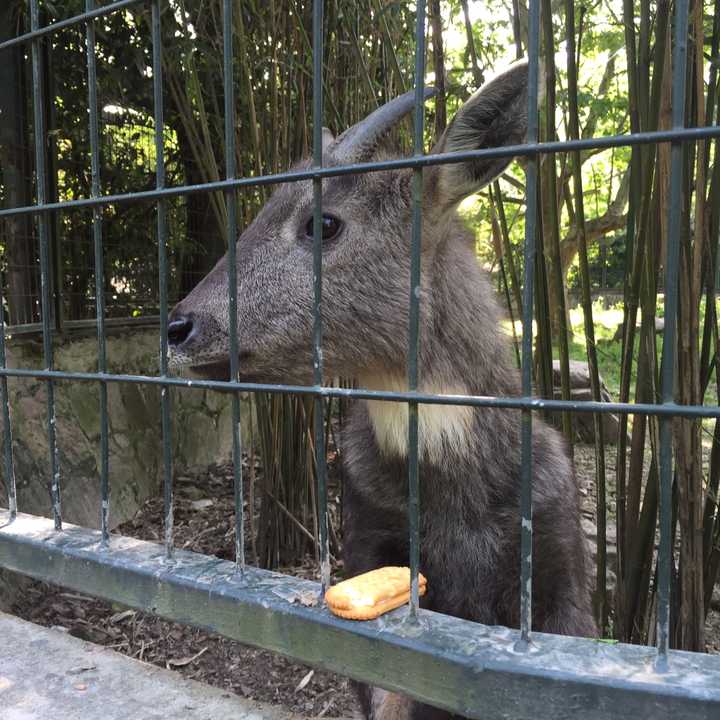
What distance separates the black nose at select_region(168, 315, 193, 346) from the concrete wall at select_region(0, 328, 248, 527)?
2.15 m

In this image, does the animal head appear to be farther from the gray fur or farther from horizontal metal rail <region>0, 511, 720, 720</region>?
horizontal metal rail <region>0, 511, 720, 720</region>

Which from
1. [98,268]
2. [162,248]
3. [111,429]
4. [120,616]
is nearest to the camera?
[162,248]

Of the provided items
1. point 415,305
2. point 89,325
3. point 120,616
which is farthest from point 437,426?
point 89,325

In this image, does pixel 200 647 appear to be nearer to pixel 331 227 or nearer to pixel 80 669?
pixel 80 669

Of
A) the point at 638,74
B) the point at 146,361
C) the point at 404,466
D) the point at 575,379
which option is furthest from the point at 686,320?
the point at 575,379

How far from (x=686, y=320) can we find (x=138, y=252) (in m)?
4.76

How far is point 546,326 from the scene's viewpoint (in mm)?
2680

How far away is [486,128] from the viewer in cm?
182

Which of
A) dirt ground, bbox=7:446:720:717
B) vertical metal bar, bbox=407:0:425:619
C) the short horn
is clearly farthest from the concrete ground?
the short horn

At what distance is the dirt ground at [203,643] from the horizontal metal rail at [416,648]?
1.37 m

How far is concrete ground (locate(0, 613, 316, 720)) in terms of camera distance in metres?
1.86

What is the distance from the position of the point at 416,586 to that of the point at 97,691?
40.6 inches

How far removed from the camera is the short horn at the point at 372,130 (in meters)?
2.19

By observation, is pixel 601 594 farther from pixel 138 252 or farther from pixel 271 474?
pixel 138 252
